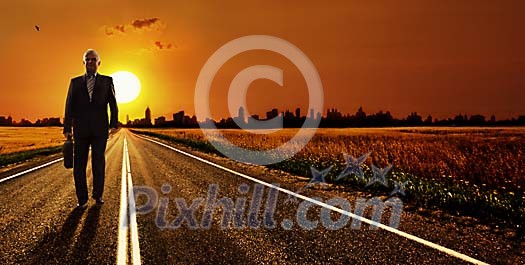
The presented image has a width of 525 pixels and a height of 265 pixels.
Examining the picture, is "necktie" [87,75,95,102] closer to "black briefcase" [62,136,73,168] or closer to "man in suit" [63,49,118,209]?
"man in suit" [63,49,118,209]

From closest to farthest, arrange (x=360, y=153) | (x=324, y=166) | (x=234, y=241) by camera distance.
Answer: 1. (x=234, y=241)
2. (x=324, y=166)
3. (x=360, y=153)

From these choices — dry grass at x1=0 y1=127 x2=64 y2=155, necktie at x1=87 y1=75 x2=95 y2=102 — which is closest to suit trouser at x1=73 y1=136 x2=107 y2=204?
necktie at x1=87 y1=75 x2=95 y2=102

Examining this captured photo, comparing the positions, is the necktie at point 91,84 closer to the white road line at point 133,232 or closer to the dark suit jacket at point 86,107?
the dark suit jacket at point 86,107

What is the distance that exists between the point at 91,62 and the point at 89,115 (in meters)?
0.91

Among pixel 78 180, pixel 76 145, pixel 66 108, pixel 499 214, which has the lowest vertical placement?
pixel 499 214

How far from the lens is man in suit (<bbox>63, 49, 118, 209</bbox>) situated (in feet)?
25.9

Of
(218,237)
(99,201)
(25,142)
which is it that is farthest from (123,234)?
(25,142)

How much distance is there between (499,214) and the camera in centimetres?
795

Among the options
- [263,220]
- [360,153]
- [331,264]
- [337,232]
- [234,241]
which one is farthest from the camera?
[360,153]

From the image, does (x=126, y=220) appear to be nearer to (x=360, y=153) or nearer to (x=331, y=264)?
(x=331, y=264)

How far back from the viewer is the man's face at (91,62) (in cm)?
779

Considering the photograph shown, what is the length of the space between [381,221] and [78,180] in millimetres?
5261

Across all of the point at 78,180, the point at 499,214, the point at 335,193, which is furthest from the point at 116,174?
the point at 499,214

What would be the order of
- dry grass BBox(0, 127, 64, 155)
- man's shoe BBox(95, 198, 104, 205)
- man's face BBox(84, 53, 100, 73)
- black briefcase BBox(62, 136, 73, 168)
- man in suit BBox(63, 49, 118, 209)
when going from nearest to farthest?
man's face BBox(84, 53, 100, 73), man in suit BBox(63, 49, 118, 209), black briefcase BBox(62, 136, 73, 168), man's shoe BBox(95, 198, 104, 205), dry grass BBox(0, 127, 64, 155)
